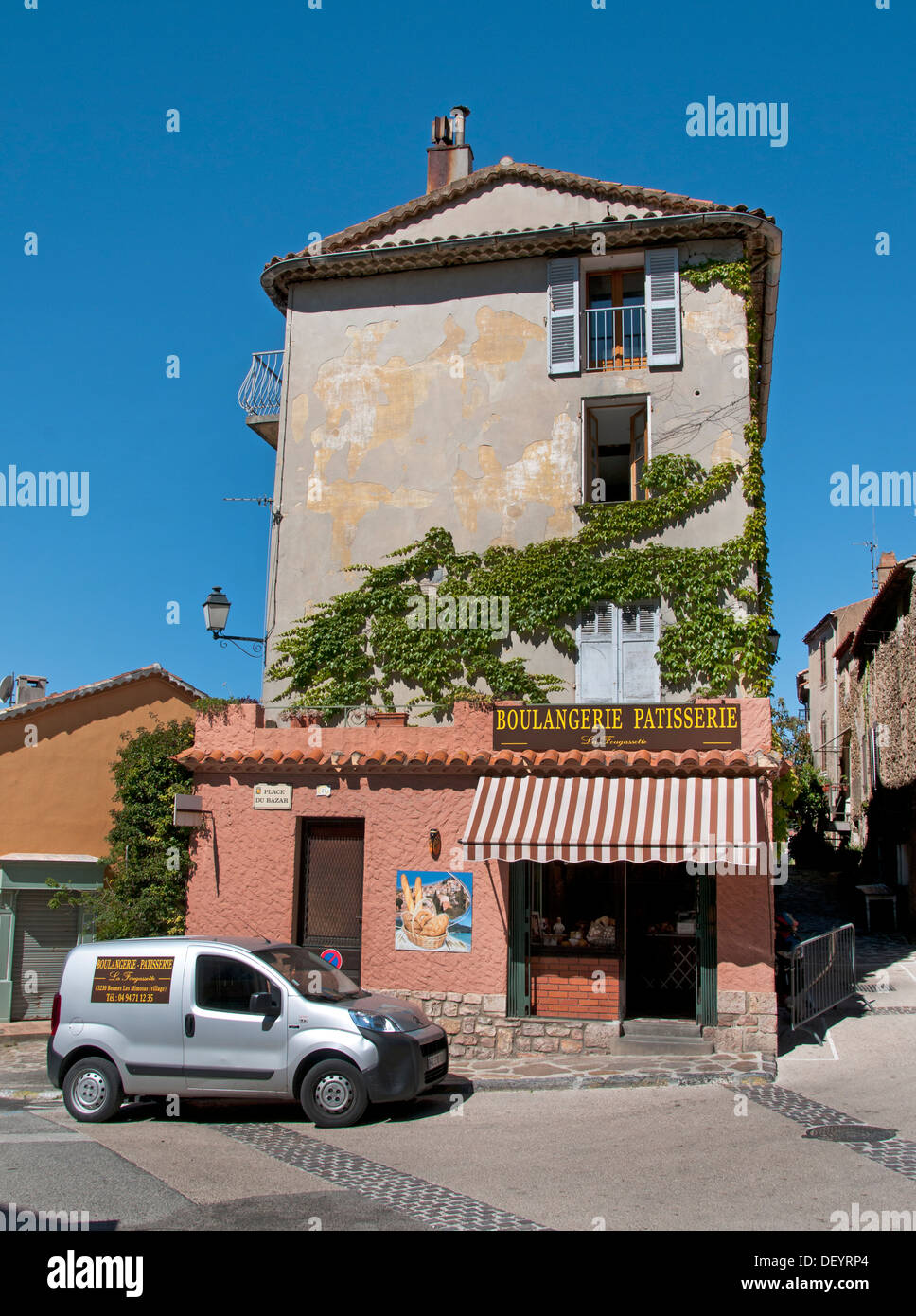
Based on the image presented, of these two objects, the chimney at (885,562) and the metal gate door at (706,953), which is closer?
the metal gate door at (706,953)

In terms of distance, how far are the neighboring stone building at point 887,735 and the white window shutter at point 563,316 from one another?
35.8 feet

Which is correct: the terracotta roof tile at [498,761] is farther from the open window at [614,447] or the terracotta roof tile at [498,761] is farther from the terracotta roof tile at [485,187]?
the terracotta roof tile at [485,187]

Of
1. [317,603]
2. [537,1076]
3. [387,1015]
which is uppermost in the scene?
[317,603]

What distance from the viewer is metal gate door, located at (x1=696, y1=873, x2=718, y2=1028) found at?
1387 cm

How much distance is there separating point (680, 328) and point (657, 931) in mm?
9506

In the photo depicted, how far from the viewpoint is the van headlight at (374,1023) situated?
35.1 ft

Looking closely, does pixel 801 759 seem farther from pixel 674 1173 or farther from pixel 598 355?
pixel 674 1173

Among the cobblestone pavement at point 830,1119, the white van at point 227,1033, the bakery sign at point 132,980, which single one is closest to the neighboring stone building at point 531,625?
the cobblestone pavement at point 830,1119

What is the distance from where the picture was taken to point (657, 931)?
1466 cm

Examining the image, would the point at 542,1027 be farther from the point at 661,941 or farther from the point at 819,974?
the point at 819,974

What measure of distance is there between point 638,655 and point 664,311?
224 inches

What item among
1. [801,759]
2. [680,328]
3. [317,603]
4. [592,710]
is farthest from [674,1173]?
[801,759]

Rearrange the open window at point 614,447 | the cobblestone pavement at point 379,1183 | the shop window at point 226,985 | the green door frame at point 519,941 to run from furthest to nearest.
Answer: the open window at point 614,447
the green door frame at point 519,941
the shop window at point 226,985
the cobblestone pavement at point 379,1183
